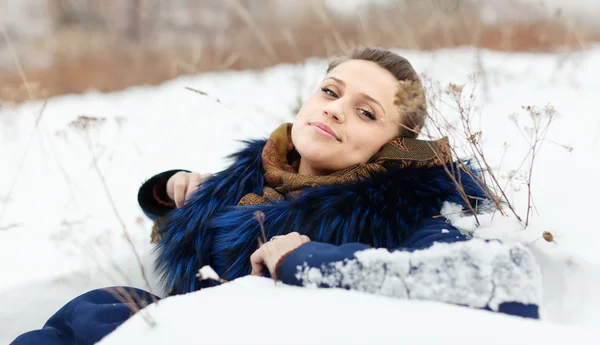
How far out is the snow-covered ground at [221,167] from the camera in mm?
1102

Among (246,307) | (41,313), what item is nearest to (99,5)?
(41,313)

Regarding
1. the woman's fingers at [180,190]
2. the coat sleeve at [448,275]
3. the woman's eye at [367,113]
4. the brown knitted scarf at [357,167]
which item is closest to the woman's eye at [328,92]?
the woman's eye at [367,113]

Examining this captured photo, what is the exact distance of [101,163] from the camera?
11.6ft

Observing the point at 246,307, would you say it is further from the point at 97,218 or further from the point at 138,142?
the point at 138,142

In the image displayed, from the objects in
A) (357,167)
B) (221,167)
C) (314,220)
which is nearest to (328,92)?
(357,167)

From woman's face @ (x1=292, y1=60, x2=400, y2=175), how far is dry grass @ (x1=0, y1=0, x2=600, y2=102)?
9.48 ft

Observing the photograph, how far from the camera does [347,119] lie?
75.2 inches

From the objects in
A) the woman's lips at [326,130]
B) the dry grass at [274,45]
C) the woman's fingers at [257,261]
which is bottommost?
the woman's fingers at [257,261]

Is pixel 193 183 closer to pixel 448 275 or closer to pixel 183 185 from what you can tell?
pixel 183 185

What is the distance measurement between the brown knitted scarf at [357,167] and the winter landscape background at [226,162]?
0.88ft

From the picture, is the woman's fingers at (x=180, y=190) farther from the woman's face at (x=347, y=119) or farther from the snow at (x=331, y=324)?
the snow at (x=331, y=324)

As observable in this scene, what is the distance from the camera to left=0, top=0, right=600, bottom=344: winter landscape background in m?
1.12

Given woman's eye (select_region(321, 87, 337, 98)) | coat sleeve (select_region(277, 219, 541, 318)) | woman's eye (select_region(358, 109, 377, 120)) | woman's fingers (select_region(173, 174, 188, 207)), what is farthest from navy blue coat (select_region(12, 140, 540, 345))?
woman's eye (select_region(321, 87, 337, 98))

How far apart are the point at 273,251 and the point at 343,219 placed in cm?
34
